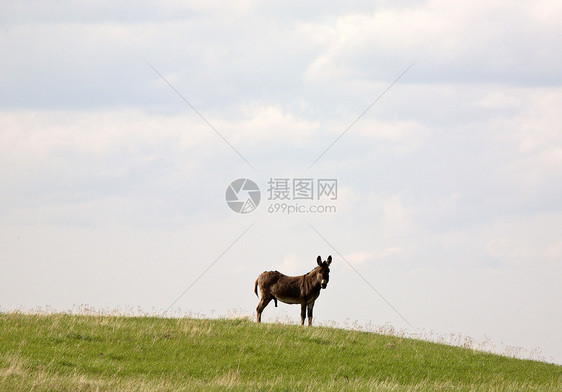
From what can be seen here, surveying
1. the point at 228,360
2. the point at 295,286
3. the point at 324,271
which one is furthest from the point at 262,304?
the point at 228,360

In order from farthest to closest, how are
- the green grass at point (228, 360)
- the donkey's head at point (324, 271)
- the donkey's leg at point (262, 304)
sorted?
the donkey's leg at point (262, 304)
the donkey's head at point (324, 271)
the green grass at point (228, 360)

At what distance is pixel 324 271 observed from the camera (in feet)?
84.2

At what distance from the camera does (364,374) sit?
1989 centimetres

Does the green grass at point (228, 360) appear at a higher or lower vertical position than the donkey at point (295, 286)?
lower

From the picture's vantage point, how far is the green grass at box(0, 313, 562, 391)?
1700 centimetres

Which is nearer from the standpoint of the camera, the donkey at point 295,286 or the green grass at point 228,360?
the green grass at point 228,360

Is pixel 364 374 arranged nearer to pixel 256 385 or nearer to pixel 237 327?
pixel 256 385

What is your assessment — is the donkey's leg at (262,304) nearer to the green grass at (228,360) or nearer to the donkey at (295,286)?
the donkey at (295,286)

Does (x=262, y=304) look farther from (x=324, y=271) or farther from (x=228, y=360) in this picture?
(x=228, y=360)

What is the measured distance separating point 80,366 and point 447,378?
35.7 ft

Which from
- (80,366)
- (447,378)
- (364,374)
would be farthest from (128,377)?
(447,378)

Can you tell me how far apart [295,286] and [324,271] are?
153 centimetres

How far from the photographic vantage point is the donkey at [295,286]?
25.9 m

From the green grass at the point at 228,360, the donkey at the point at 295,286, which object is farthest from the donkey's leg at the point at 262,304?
the green grass at the point at 228,360
